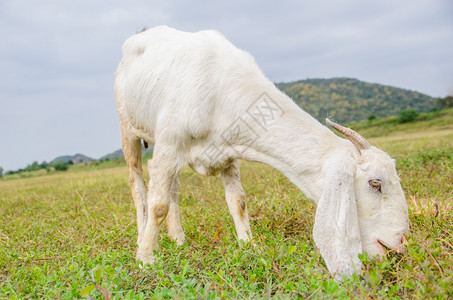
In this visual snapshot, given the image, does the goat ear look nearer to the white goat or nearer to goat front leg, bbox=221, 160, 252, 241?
the white goat

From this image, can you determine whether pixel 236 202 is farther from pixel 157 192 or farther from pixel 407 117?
pixel 407 117

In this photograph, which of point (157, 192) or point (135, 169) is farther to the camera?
point (135, 169)

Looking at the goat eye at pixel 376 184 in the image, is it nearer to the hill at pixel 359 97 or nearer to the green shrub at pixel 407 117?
the green shrub at pixel 407 117

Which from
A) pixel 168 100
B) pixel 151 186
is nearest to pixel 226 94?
pixel 168 100

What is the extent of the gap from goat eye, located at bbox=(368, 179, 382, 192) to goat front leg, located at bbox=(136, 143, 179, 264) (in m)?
1.58

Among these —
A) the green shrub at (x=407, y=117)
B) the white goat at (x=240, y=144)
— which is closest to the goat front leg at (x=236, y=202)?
the white goat at (x=240, y=144)

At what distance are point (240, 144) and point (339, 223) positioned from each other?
1.10 m

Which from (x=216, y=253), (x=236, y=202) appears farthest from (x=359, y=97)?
(x=216, y=253)

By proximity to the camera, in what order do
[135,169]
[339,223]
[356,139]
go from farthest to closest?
1. [135,169]
2. [356,139]
3. [339,223]

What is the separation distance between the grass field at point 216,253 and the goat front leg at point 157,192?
16 centimetres

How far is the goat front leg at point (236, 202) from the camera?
3.56 m

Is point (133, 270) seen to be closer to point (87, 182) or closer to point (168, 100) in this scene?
point (168, 100)

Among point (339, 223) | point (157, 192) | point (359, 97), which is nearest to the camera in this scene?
point (339, 223)

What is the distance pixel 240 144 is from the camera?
322cm
